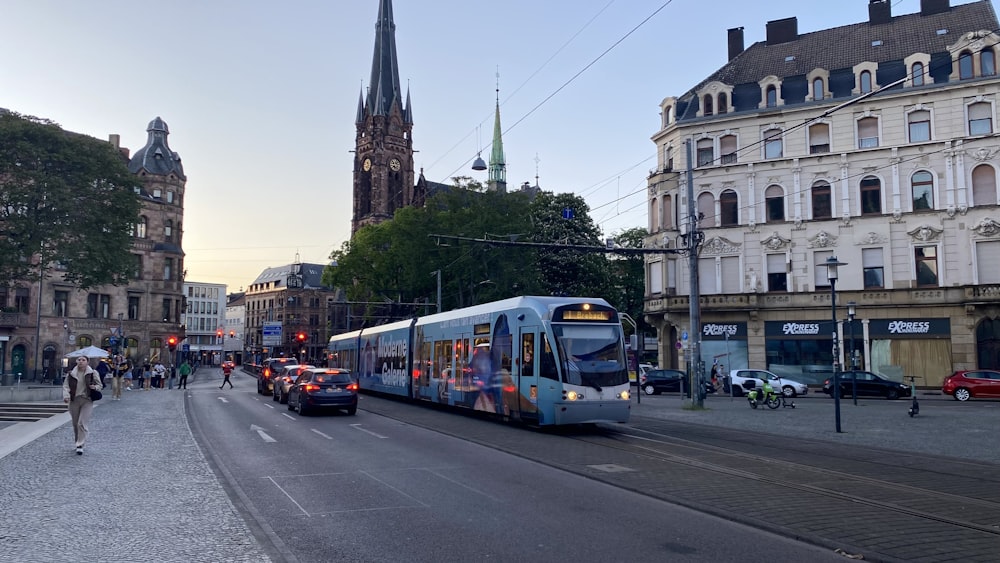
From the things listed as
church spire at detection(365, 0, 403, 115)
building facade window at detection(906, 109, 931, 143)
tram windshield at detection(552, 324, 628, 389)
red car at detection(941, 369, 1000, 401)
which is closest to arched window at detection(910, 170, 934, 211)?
building facade window at detection(906, 109, 931, 143)

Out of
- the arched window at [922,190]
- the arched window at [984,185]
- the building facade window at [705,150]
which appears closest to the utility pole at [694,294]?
the building facade window at [705,150]

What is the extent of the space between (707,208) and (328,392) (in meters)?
28.9

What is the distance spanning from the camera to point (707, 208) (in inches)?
1738

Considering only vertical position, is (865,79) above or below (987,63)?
above

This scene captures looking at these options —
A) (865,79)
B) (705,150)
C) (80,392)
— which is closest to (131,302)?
(705,150)

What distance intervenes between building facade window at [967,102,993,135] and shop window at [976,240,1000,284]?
18.6ft

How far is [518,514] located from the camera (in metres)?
8.79

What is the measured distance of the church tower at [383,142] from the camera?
10819 cm

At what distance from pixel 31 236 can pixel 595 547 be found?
1225 inches

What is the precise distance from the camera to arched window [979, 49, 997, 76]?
3800 centimetres

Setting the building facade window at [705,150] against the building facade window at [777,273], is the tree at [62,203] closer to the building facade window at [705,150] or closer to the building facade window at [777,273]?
the building facade window at [705,150]

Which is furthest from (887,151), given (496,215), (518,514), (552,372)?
(518,514)

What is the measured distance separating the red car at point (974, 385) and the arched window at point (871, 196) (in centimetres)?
1101

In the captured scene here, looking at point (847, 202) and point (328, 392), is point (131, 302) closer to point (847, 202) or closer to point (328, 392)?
point (328, 392)
